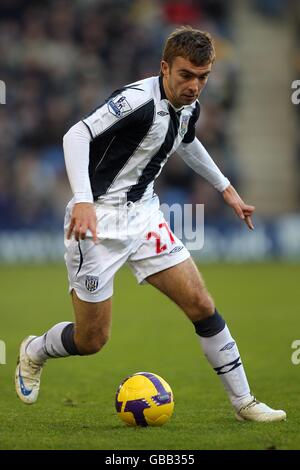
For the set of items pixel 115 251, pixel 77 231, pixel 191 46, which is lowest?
pixel 115 251

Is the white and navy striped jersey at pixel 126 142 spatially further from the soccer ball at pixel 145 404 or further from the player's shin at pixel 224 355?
the soccer ball at pixel 145 404

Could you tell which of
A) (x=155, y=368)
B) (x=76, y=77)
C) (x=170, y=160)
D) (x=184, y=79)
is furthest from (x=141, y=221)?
(x=76, y=77)

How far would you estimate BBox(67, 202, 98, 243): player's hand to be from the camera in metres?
5.36

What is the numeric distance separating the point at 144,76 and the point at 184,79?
16063mm

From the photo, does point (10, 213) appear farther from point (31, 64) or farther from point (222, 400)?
point (222, 400)

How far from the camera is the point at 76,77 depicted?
870 inches

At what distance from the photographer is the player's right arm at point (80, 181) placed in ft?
17.7

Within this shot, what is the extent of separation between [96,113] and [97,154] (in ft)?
0.96

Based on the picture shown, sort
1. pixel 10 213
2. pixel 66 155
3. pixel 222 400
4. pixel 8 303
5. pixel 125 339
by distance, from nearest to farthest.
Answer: pixel 66 155 → pixel 222 400 → pixel 125 339 → pixel 8 303 → pixel 10 213

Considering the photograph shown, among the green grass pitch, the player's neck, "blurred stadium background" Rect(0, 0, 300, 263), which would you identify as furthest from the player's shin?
Answer: "blurred stadium background" Rect(0, 0, 300, 263)

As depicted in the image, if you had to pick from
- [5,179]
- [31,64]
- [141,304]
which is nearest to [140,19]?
[31,64]

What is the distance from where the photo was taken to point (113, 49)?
22344 mm

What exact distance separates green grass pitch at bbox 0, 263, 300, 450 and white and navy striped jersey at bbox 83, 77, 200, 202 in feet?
4.91

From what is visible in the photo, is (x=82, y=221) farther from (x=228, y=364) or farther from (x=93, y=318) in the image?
(x=228, y=364)
